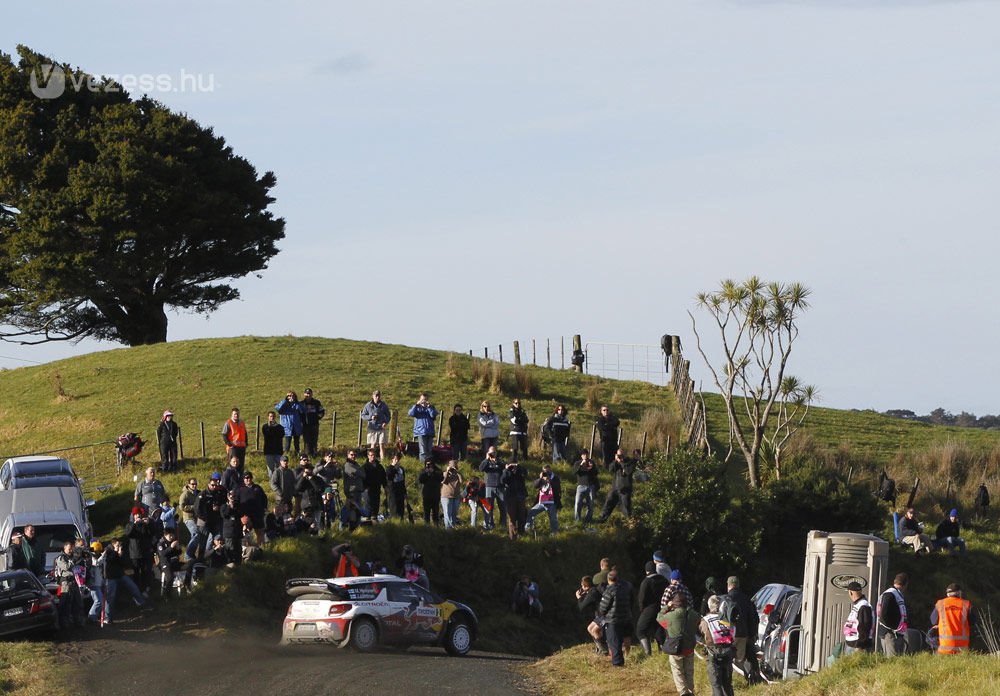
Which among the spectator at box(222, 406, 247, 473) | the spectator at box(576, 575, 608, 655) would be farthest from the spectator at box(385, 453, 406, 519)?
the spectator at box(576, 575, 608, 655)

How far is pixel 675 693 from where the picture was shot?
18922 millimetres

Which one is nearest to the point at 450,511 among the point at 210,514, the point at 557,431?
the point at 210,514

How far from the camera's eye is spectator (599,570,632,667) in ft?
72.1

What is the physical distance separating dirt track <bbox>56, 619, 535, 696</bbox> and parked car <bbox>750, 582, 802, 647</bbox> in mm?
3901

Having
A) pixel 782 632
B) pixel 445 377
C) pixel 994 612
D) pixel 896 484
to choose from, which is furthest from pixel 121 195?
pixel 782 632

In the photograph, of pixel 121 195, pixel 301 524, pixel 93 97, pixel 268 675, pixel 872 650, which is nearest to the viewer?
pixel 872 650

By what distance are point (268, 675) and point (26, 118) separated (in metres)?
47.7

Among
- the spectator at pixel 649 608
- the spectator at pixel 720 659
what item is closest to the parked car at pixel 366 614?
the spectator at pixel 649 608

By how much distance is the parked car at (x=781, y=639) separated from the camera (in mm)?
21203

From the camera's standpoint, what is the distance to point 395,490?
32156 mm

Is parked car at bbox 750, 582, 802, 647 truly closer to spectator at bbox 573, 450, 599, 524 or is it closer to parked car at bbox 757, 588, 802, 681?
parked car at bbox 757, 588, 802, 681

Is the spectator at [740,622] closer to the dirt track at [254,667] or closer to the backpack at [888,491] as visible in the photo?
the dirt track at [254,667]

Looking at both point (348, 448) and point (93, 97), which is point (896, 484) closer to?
point (348, 448)

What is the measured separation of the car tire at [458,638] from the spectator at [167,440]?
13576 mm
